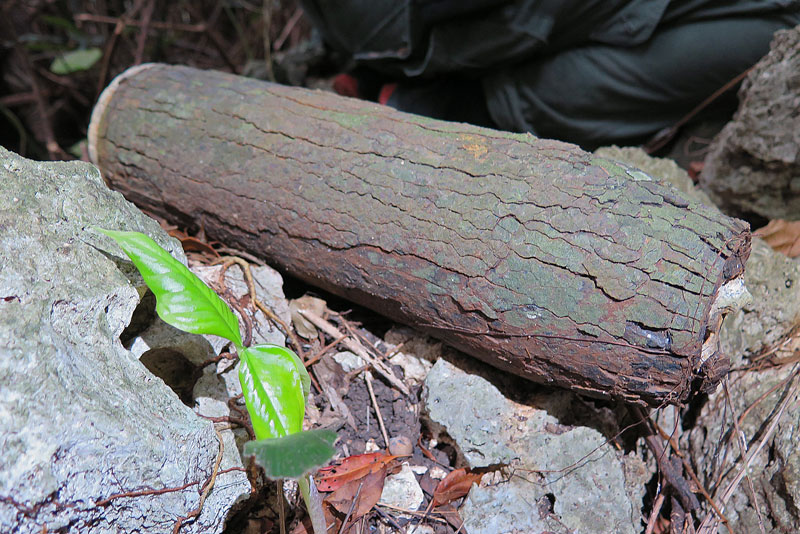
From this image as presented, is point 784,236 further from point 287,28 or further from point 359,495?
point 287,28

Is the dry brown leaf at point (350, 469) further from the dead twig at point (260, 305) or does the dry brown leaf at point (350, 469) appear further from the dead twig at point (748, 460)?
the dead twig at point (748, 460)

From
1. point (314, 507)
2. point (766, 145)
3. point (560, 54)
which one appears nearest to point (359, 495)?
point (314, 507)

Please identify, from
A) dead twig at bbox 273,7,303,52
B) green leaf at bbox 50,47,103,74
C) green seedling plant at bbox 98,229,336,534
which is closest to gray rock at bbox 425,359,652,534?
green seedling plant at bbox 98,229,336,534

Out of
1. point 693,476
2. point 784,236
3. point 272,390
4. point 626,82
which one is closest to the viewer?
point 272,390

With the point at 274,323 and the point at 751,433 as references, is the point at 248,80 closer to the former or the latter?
the point at 274,323

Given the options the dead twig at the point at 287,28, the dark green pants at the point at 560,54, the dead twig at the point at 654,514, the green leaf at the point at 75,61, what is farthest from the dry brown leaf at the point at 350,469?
the dead twig at the point at 287,28
